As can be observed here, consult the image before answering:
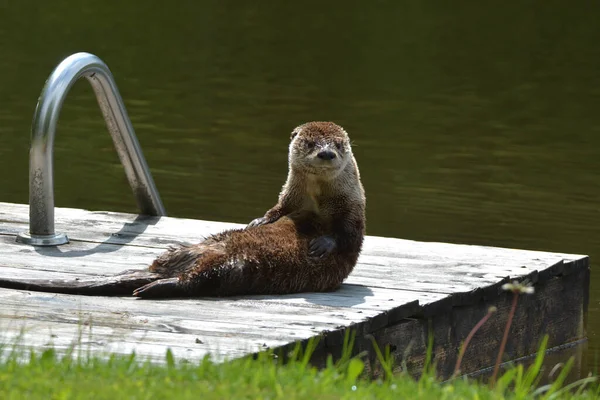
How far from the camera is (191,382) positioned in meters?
4.40

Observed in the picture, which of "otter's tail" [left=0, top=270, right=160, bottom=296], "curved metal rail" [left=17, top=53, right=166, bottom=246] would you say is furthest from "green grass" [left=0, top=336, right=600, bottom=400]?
"curved metal rail" [left=17, top=53, right=166, bottom=246]

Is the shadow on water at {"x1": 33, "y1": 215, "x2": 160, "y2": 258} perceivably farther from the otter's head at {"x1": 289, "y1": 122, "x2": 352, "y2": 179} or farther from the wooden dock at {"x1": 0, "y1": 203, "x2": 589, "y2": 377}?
the otter's head at {"x1": 289, "y1": 122, "x2": 352, "y2": 179}

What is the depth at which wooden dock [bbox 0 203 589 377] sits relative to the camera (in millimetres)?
5520

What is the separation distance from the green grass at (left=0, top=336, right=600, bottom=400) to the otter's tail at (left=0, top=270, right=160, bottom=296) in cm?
123

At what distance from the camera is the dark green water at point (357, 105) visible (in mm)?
12766

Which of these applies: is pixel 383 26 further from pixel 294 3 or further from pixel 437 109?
pixel 437 109

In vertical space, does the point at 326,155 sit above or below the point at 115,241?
above

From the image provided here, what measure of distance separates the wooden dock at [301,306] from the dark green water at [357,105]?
1.17 m

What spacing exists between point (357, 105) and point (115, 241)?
34.7ft

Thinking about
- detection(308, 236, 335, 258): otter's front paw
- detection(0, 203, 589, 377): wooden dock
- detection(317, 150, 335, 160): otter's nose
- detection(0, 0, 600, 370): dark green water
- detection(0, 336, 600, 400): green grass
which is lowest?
detection(0, 336, 600, 400): green grass


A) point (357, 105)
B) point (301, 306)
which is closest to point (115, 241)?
point (301, 306)

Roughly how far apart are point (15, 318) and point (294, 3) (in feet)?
75.7

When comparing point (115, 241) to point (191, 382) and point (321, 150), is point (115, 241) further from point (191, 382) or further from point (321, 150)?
point (191, 382)

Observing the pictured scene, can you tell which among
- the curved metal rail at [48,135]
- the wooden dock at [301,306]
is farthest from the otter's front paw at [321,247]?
the curved metal rail at [48,135]
